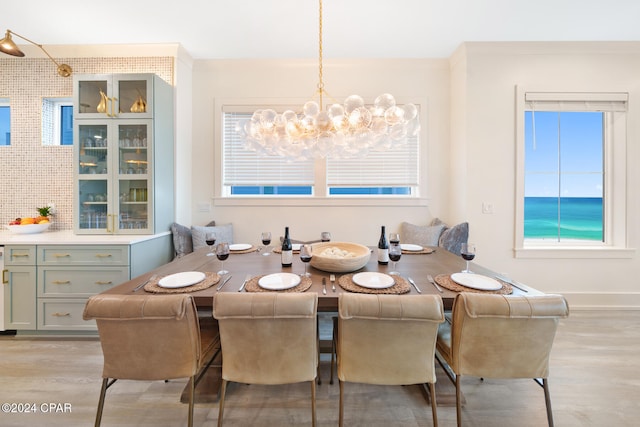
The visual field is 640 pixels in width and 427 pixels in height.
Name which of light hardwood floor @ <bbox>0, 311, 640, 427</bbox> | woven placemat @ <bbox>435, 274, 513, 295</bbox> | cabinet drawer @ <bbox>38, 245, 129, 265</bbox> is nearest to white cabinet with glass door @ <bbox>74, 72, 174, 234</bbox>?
cabinet drawer @ <bbox>38, 245, 129, 265</bbox>

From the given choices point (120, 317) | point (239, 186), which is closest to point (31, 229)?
point (239, 186)

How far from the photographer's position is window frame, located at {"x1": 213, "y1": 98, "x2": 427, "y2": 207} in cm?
301

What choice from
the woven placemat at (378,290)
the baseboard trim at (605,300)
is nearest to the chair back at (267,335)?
the woven placemat at (378,290)

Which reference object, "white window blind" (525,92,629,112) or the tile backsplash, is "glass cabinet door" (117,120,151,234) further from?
"white window blind" (525,92,629,112)

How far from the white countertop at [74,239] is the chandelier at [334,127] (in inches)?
57.5

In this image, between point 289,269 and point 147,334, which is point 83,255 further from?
point 289,269

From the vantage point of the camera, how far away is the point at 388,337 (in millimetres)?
1126

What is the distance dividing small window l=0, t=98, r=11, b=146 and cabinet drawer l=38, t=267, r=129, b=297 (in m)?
1.81

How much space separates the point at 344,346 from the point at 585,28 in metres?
3.67

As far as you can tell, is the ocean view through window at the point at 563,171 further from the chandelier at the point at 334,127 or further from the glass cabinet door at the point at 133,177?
the glass cabinet door at the point at 133,177

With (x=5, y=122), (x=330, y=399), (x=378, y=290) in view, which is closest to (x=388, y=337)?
(x=378, y=290)

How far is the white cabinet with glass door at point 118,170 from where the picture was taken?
2.44m

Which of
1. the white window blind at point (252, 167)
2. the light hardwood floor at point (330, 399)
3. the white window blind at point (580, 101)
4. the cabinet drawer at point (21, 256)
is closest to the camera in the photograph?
the light hardwood floor at point (330, 399)

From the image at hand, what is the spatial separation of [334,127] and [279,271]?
1.03 meters
